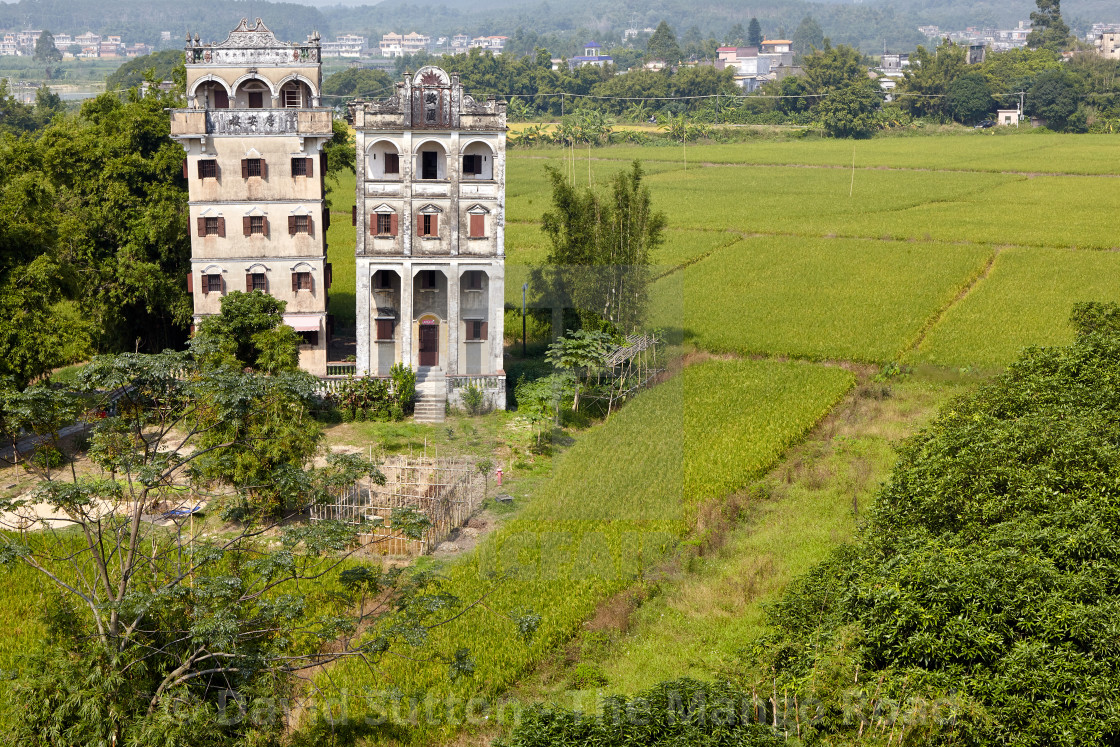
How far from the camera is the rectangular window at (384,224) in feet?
128

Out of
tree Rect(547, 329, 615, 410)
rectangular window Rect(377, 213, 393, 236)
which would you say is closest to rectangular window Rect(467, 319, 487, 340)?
tree Rect(547, 329, 615, 410)

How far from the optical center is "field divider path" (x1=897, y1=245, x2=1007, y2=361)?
47438mm

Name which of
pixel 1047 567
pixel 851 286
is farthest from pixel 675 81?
pixel 1047 567

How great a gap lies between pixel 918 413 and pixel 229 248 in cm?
2447

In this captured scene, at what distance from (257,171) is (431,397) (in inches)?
398

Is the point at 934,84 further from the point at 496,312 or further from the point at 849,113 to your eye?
the point at 496,312

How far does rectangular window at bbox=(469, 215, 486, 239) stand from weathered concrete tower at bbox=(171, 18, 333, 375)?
547cm

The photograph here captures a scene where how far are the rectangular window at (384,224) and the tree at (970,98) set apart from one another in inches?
5112

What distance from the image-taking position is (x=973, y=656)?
54.4ft

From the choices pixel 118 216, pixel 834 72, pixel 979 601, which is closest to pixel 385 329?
pixel 118 216

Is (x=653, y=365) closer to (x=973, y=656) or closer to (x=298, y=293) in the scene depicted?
Result: (x=298, y=293)

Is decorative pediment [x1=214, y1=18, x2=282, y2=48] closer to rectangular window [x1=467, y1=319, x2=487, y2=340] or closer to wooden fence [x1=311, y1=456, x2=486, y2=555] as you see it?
rectangular window [x1=467, y1=319, x2=487, y2=340]

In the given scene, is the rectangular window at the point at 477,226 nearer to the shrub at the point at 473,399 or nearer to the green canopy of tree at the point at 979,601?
the shrub at the point at 473,399

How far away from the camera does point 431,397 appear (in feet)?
124
